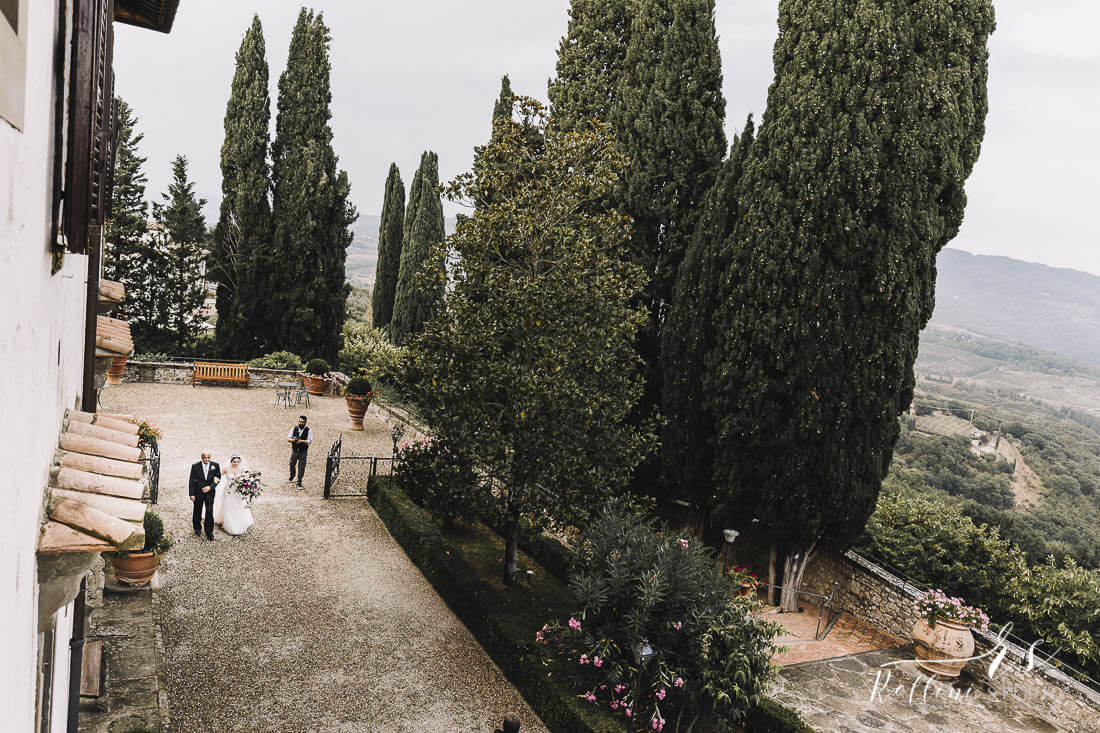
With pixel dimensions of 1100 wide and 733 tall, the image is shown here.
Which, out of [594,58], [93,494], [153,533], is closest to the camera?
[93,494]

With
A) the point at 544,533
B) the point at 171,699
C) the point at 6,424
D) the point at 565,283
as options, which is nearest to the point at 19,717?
the point at 6,424

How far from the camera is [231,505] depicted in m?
10.8

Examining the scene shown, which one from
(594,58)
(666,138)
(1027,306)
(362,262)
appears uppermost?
(594,58)

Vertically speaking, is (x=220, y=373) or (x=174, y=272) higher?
(x=174, y=272)

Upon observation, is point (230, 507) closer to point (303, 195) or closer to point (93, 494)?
point (93, 494)

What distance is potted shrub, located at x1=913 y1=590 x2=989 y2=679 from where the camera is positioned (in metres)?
9.50

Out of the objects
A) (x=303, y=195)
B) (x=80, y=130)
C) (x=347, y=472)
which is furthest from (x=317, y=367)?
(x=80, y=130)

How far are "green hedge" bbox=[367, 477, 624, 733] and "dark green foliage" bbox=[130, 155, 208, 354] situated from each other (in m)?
16.4

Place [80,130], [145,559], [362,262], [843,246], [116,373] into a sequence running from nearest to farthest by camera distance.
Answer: [80,130] < [145,559] < [843,246] < [116,373] < [362,262]

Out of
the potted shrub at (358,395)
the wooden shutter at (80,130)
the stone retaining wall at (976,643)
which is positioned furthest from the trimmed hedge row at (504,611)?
the wooden shutter at (80,130)

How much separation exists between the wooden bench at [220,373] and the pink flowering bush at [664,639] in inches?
656

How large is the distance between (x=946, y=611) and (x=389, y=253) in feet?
96.2

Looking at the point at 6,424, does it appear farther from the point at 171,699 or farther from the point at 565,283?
the point at 565,283

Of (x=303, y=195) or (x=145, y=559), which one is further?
(x=303, y=195)
